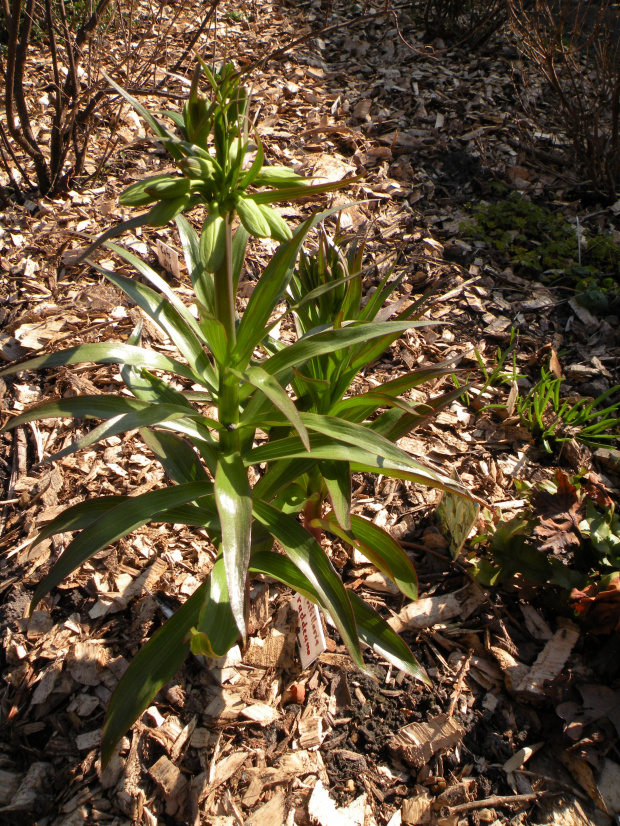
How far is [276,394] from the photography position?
1.27 metres

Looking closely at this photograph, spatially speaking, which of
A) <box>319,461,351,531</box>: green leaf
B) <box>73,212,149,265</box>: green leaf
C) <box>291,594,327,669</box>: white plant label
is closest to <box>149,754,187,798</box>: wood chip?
<box>291,594,327,669</box>: white plant label

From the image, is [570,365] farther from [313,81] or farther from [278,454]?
[313,81]

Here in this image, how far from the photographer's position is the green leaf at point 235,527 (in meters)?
1.20

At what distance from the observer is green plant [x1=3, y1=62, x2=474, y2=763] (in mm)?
1243

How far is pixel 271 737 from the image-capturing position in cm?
174

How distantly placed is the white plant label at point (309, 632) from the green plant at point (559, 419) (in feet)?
4.51

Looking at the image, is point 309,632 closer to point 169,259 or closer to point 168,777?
point 168,777

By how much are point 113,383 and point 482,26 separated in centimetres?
522

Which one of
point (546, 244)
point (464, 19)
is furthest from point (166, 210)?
point (464, 19)

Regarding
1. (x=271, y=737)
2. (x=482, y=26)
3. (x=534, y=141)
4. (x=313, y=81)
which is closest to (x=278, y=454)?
(x=271, y=737)

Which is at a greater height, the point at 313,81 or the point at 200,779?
the point at 313,81

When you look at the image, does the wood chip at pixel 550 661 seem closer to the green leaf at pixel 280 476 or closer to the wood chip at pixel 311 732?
the wood chip at pixel 311 732

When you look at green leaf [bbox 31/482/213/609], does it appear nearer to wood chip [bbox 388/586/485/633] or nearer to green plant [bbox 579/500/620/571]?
wood chip [bbox 388/586/485/633]

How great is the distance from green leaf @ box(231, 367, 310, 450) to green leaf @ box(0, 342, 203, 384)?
18cm
